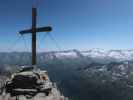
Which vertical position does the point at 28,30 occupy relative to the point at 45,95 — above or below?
above

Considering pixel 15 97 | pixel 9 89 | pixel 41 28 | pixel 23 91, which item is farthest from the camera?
pixel 41 28

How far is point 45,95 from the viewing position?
101 feet

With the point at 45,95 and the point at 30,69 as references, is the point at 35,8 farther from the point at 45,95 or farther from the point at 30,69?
the point at 45,95

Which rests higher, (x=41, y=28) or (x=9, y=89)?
(x=41, y=28)

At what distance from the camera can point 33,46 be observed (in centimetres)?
3953

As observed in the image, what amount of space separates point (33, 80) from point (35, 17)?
1421 centimetres

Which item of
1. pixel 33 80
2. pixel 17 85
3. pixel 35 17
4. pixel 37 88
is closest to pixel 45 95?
pixel 37 88

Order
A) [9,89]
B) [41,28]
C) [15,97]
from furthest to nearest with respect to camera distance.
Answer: [41,28] < [9,89] < [15,97]

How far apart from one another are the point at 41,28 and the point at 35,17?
2926mm

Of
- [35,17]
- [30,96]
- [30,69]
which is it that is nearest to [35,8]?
[35,17]

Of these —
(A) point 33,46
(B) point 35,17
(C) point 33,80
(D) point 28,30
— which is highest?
(B) point 35,17

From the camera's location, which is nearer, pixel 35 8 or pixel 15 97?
pixel 15 97

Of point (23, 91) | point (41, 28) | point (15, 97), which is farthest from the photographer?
point (41, 28)

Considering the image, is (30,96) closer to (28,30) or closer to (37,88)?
(37,88)
